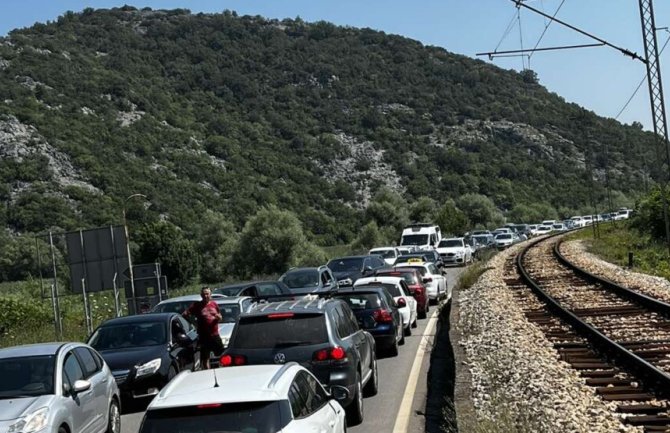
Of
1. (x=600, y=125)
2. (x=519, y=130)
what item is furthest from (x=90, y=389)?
(x=600, y=125)

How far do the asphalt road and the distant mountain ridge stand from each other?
180ft

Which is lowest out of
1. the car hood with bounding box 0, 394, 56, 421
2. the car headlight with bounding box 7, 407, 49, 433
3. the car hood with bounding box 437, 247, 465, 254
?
the car hood with bounding box 437, 247, 465, 254

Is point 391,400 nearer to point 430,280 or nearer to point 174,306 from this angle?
point 174,306

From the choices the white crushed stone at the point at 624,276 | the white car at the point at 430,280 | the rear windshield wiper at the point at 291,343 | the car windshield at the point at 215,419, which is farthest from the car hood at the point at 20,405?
the white car at the point at 430,280

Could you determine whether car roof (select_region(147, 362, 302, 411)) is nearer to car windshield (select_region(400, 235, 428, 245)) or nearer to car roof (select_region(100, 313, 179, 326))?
car roof (select_region(100, 313, 179, 326))

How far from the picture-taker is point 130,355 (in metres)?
14.7

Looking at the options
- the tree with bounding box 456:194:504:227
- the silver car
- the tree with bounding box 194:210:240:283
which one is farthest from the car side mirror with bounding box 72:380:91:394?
the tree with bounding box 456:194:504:227

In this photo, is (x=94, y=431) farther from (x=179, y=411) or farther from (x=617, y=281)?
(x=617, y=281)

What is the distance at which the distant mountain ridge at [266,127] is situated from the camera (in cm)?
8200

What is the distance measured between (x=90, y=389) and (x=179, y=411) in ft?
15.4

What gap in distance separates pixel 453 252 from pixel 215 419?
49066 mm

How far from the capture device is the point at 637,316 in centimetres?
2039

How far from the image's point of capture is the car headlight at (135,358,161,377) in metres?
14.3

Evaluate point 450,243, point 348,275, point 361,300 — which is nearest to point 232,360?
point 361,300
